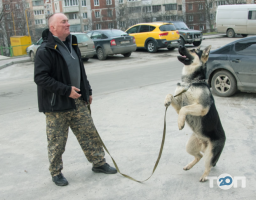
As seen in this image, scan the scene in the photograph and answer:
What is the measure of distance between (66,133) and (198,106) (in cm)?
159

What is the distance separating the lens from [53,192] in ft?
11.2

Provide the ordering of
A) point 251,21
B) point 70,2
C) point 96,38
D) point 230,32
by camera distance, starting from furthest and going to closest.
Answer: point 70,2, point 230,32, point 251,21, point 96,38

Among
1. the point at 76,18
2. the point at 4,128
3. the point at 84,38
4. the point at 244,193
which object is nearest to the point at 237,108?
the point at 244,193

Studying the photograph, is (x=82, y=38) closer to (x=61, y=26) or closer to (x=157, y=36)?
(x=157, y=36)

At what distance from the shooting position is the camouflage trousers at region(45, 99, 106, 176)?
3381 millimetres

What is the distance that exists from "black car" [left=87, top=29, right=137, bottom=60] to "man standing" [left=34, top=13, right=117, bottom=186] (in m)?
12.5

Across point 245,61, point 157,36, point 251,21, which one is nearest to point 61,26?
point 245,61

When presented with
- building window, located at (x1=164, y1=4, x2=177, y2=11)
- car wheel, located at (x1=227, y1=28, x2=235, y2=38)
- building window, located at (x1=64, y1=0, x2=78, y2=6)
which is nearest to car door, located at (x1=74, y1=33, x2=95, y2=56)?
car wheel, located at (x1=227, y1=28, x2=235, y2=38)

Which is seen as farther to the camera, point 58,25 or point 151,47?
point 151,47

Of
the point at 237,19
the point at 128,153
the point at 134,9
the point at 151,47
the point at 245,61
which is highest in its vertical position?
the point at 134,9

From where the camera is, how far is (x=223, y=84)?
7.28 meters

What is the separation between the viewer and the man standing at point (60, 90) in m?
3.23

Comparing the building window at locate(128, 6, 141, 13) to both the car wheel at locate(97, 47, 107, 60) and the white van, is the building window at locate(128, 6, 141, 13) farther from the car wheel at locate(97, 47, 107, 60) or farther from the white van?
the car wheel at locate(97, 47, 107, 60)

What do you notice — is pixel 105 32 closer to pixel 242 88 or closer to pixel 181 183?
pixel 242 88
